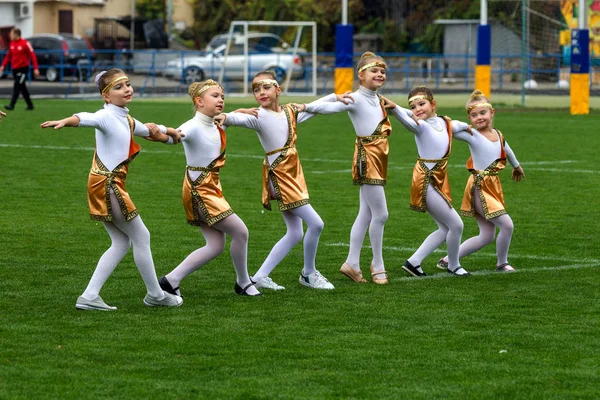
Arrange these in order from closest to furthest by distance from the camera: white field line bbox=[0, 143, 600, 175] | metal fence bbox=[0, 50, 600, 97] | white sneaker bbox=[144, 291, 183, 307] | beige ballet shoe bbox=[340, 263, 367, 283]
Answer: white sneaker bbox=[144, 291, 183, 307], beige ballet shoe bbox=[340, 263, 367, 283], white field line bbox=[0, 143, 600, 175], metal fence bbox=[0, 50, 600, 97]

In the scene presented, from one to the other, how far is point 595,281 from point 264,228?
4130mm

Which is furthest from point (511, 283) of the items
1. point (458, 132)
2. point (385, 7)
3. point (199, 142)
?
point (385, 7)


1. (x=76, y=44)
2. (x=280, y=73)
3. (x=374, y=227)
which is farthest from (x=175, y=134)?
(x=76, y=44)

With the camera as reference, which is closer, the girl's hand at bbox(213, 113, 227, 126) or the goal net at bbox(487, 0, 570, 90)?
the girl's hand at bbox(213, 113, 227, 126)

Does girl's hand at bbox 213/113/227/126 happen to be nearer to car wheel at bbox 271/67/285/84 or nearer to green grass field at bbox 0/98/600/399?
green grass field at bbox 0/98/600/399

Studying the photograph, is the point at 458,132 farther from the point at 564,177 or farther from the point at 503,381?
the point at 564,177

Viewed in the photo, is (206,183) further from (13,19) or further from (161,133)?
(13,19)

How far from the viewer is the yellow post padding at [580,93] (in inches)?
1206

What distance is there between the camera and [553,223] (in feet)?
43.9

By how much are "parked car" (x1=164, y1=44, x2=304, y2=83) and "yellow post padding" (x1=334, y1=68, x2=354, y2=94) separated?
36.9 feet

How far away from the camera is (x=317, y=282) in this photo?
9.66 meters

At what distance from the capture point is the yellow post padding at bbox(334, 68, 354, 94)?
32.8 m

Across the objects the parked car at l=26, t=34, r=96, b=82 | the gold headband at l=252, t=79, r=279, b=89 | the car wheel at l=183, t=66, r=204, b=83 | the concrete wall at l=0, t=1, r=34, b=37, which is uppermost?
the concrete wall at l=0, t=1, r=34, b=37

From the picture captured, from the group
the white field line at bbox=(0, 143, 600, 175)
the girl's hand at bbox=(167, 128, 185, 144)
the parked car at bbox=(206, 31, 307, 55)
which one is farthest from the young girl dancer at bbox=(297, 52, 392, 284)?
the parked car at bbox=(206, 31, 307, 55)
